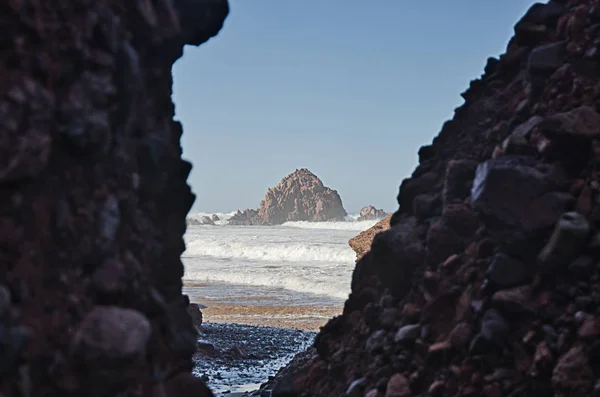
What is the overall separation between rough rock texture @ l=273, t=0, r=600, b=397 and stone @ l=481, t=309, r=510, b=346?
0.04 ft

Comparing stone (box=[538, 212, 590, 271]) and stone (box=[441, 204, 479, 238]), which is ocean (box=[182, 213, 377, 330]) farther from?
stone (box=[538, 212, 590, 271])

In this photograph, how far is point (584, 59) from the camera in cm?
575

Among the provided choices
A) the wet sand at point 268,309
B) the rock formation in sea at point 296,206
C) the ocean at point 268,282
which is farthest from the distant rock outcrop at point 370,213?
the wet sand at point 268,309

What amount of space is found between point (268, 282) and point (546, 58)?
2751 centimetres

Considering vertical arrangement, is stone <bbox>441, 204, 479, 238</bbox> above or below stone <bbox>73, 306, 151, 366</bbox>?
above

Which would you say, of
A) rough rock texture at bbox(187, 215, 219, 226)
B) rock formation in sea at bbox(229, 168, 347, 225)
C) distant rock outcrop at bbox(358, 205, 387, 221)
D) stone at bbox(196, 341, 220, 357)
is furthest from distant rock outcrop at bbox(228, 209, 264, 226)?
stone at bbox(196, 341, 220, 357)

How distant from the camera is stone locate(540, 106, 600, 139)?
17.3 ft

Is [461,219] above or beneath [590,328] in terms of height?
above

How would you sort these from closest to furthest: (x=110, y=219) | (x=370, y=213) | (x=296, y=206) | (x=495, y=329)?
(x=110, y=219) → (x=495, y=329) → (x=370, y=213) → (x=296, y=206)

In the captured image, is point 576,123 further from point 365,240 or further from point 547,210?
point 365,240

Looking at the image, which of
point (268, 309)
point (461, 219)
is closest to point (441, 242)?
point (461, 219)

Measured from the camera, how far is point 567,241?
489 cm

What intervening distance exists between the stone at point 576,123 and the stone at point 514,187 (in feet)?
1.10

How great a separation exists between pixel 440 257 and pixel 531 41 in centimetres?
273
